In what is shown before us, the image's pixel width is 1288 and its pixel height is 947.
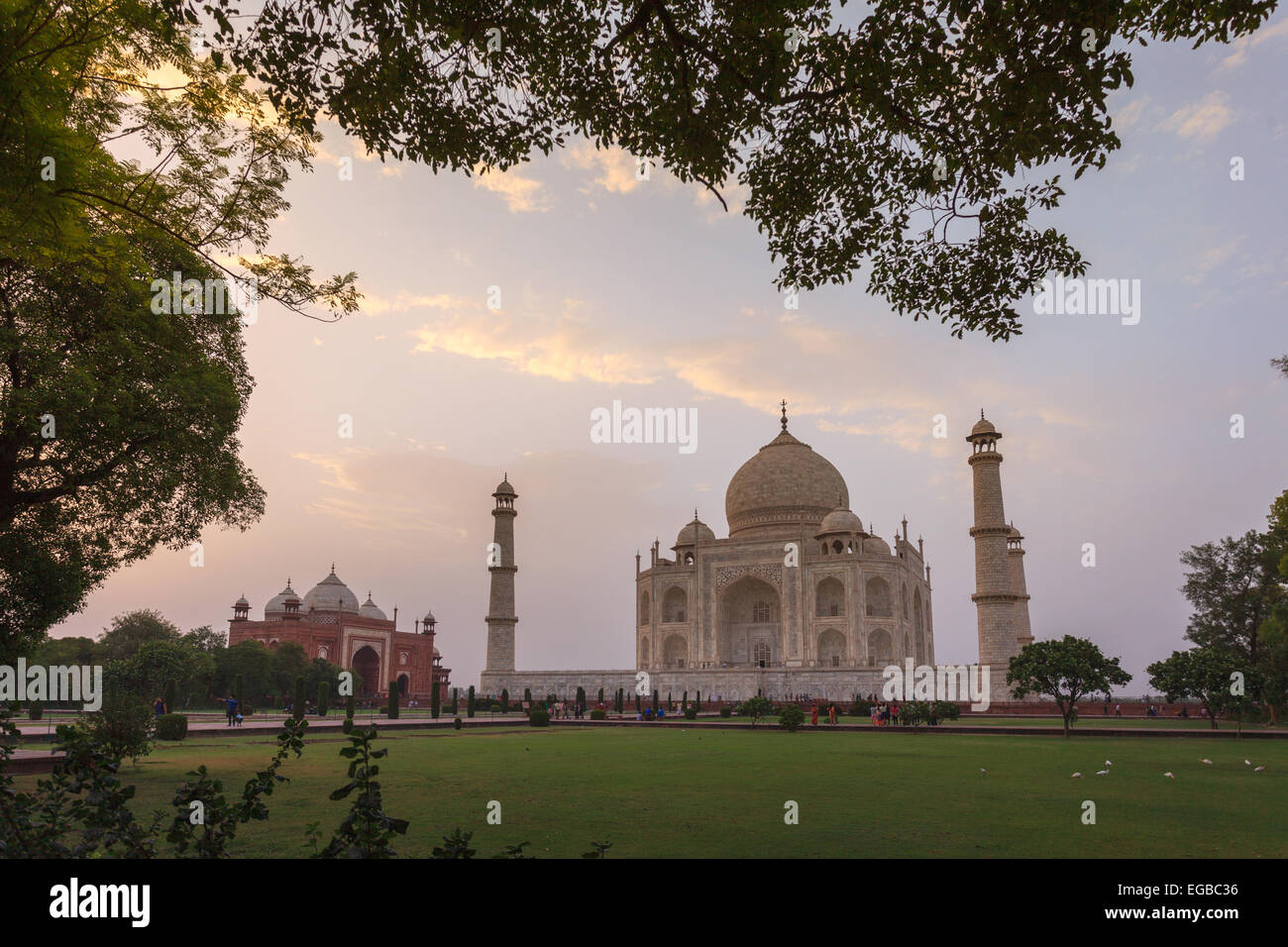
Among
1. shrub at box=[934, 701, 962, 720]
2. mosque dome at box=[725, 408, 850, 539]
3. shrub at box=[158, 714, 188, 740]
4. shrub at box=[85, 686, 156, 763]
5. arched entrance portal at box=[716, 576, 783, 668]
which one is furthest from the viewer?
mosque dome at box=[725, 408, 850, 539]

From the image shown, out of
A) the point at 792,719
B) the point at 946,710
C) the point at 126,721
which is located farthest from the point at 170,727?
the point at 946,710

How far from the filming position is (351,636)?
1975 inches

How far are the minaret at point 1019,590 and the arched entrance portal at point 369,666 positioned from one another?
3769 cm

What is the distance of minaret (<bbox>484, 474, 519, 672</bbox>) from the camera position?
1834 inches

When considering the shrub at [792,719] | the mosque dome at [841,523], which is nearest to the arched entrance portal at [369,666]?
the mosque dome at [841,523]

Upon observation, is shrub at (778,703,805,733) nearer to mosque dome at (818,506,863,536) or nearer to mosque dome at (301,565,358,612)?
mosque dome at (818,506,863,536)

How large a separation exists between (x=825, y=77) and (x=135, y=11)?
590 centimetres

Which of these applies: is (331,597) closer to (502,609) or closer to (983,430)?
(502,609)

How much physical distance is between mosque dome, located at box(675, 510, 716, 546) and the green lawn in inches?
1276

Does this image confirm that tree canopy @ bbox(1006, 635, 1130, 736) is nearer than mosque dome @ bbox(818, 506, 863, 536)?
Yes

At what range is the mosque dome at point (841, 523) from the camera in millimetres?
45562

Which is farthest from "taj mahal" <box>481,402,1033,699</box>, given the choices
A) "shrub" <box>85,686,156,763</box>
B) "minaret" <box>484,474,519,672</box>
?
"shrub" <box>85,686,156,763</box>

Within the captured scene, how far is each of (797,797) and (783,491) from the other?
41.3 meters

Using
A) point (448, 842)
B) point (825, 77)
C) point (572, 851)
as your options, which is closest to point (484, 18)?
point (825, 77)
